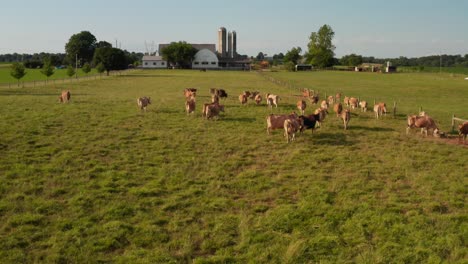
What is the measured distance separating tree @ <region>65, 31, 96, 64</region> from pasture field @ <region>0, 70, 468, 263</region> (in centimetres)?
10326

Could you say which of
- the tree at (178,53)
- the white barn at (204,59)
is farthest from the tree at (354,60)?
the tree at (178,53)

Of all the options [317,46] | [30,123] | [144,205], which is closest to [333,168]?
[144,205]

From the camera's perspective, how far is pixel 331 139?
664 inches

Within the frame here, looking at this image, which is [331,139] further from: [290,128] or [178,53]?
[178,53]

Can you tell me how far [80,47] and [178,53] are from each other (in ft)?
93.7

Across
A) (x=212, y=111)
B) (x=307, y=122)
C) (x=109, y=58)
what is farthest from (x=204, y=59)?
(x=307, y=122)

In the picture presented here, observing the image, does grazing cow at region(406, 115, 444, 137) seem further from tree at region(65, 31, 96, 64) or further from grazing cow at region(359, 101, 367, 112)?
tree at region(65, 31, 96, 64)

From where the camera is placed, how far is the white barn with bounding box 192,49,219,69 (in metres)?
123

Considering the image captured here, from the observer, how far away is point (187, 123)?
782 inches

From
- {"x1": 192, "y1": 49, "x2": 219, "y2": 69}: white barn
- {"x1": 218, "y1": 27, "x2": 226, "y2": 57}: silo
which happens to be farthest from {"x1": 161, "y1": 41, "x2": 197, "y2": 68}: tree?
{"x1": 218, "y1": 27, "x2": 226, "y2": 57}: silo

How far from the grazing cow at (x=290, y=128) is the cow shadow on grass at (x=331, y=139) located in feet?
2.84

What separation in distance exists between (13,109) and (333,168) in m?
19.1

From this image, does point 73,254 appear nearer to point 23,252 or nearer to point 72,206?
point 23,252

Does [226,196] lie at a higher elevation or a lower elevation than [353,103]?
lower
